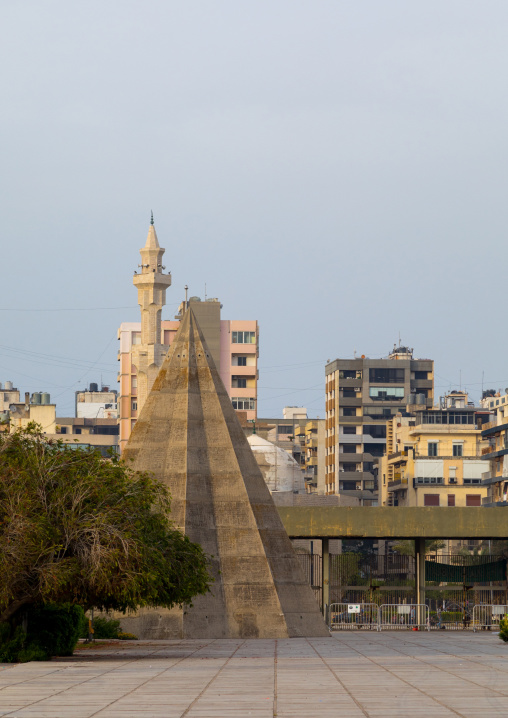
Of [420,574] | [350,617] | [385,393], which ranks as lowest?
[350,617]

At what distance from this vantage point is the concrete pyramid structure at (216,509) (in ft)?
142

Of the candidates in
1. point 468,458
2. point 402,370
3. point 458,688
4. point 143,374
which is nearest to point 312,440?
point 402,370

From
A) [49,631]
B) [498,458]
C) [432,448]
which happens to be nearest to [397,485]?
[432,448]

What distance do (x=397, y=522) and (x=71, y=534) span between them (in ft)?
88.3

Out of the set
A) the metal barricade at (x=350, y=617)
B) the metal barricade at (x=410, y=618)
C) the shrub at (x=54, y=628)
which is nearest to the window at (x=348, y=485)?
the metal barricade at (x=350, y=617)

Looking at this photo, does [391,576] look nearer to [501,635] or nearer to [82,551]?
[501,635]

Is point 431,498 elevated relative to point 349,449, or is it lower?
lower

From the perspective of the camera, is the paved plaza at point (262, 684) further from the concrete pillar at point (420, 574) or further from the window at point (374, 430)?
the window at point (374, 430)

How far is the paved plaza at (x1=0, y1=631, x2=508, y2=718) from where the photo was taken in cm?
1731

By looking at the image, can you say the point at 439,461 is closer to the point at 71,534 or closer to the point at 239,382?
the point at 239,382

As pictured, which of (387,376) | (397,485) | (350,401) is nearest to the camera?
(397,485)

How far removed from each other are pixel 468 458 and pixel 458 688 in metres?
115

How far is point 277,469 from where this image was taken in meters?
88.8

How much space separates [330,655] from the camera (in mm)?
31312
